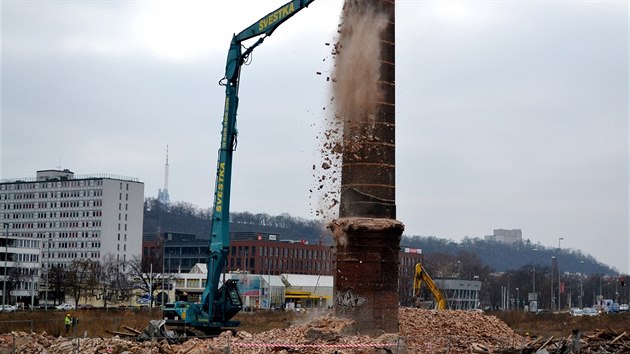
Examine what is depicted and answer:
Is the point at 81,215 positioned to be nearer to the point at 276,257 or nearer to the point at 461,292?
the point at 276,257

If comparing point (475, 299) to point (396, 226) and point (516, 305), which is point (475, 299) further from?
point (396, 226)

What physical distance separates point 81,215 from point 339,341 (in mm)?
136148

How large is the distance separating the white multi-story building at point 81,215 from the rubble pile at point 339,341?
119 meters

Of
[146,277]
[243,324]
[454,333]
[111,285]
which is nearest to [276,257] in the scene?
[146,277]

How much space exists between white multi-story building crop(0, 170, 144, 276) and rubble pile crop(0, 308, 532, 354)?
119103 millimetres

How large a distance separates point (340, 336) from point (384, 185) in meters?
5.19

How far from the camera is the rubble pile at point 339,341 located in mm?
28516

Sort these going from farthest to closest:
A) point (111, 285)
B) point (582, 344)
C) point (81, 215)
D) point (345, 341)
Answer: point (81, 215) < point (111, 285) < point (582, 344) < point (345, 341)

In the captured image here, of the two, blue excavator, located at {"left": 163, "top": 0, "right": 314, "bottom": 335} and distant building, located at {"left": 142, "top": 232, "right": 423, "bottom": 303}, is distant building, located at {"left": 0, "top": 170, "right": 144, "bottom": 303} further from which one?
blue excavator, located at {"left": 163, "top": 0, "right": 314, "bottom": 335}

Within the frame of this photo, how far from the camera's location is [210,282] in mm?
37281

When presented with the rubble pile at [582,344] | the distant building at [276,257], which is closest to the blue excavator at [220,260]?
the rubble pile at [582,344]

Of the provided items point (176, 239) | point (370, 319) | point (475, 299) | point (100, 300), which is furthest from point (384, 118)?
point (176, 239)

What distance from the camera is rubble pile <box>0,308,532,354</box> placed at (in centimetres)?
2852

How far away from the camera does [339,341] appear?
28703 mm
